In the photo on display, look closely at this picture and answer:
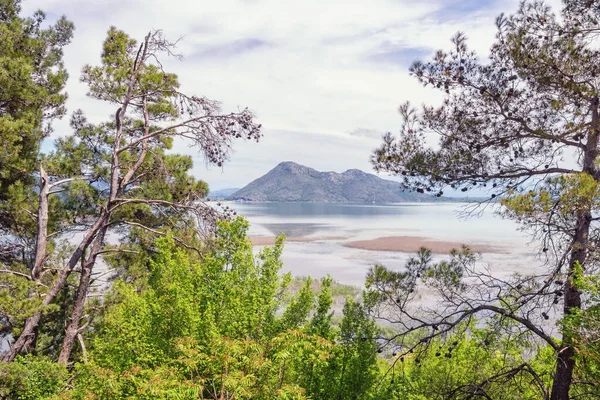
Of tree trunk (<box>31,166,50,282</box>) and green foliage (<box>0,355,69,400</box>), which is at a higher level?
tree trunk (<box>31,166,50,282</box>)

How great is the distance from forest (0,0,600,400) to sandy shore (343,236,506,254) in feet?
112

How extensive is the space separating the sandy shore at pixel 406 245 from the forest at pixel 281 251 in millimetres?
34247

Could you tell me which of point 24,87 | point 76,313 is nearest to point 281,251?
point 76,313

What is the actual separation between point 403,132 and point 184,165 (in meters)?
6.56

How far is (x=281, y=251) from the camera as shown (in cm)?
742

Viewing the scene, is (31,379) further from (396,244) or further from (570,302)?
(396,244)

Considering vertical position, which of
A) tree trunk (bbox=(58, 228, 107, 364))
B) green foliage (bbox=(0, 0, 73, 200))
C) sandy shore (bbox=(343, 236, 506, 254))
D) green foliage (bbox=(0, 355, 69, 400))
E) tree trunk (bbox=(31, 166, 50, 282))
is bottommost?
sandy shore (bbox=(343, 236, 506, 254))

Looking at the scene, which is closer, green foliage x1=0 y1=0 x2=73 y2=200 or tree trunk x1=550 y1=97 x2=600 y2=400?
tree trunk x1=550 y1=97 x2=600 y2=400

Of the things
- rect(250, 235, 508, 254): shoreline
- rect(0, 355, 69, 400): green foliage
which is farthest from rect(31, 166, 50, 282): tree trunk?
rect(250, 235, 508, 254): shoreline

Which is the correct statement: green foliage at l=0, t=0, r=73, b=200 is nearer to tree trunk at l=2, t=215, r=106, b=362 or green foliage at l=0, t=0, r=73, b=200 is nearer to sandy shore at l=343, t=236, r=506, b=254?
tree trunk at l=2, t=215, r=106, b=362

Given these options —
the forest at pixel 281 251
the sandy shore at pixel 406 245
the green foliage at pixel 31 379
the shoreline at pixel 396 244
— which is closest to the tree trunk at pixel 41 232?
the forest at pixel 281 251

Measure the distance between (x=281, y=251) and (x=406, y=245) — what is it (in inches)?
1715

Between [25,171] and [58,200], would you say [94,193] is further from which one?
[25,171]

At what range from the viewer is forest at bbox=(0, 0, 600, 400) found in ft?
18.2
